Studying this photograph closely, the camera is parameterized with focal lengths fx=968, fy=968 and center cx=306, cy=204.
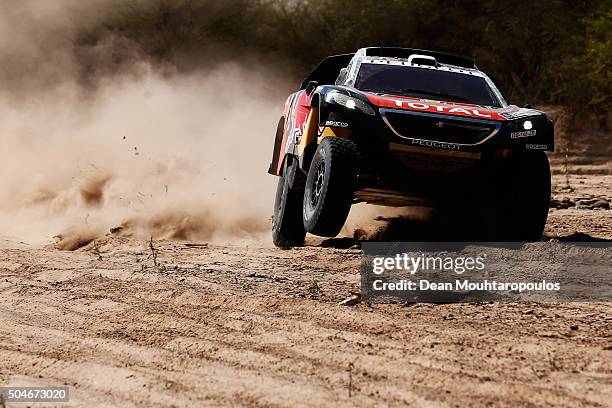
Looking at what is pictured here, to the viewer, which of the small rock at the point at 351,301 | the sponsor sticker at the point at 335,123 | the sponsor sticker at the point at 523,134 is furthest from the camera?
the sponsor sticker at the point at 523,134

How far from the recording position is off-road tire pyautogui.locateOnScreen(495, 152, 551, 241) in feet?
24.0

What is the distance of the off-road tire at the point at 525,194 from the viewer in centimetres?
732

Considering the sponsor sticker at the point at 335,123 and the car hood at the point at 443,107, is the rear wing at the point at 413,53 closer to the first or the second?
the car hood at the point at 443,107

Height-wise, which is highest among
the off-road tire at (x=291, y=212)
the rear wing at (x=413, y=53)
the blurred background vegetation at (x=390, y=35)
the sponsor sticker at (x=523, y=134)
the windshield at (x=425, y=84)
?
the blurred background vegetation at (x=390, y=35)

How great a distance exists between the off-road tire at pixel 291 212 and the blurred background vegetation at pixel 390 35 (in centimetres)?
1065

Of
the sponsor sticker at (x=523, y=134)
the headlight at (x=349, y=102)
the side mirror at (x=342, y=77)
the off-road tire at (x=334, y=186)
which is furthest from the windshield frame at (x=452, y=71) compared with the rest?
the off-road tire at (x=334, y=186)

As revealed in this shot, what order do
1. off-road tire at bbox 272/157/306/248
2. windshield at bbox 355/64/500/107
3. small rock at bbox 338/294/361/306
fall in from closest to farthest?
small rock at bbox 338/294/361/306 → windshield at bbox 355/64/500/107 → off-road tire at bbox 272/157/306/248

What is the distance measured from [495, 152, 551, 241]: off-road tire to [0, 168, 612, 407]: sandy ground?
1288 mm

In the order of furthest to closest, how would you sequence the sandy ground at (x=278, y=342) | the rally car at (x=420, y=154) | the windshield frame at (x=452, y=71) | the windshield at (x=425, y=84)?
the windshield frame at (x=452, y=71) → the windshield at (x=425, y=84) → the rally car at (x=420, y=154) → the sandy ground at (x=278, y=342)

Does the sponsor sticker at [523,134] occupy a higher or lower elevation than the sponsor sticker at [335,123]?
lower

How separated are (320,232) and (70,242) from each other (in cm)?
411

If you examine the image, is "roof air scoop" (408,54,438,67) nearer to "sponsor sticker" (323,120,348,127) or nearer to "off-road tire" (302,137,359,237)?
"sponsor sticker" (323,120,348,127)

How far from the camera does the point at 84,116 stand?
1966 centimetres

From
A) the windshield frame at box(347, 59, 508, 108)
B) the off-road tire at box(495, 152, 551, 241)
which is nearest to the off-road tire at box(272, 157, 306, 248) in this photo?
the windshield frame at box(347, 59, 508, 108)
